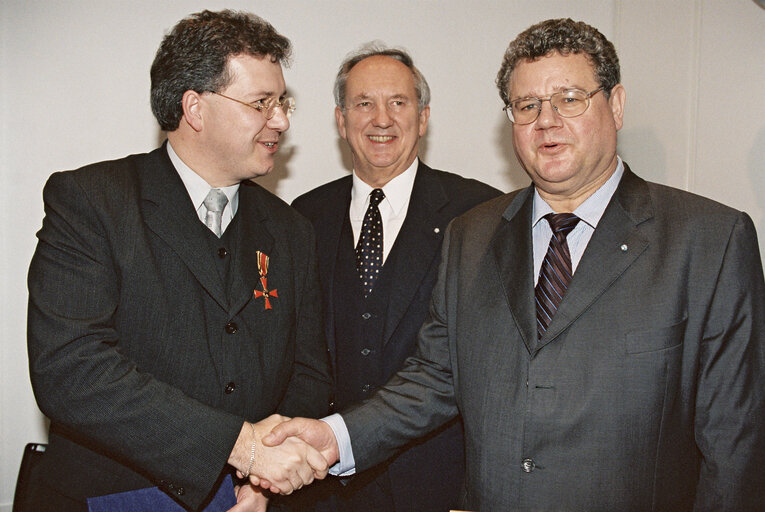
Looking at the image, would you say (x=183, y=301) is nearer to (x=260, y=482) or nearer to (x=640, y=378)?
(x=260, y=482)

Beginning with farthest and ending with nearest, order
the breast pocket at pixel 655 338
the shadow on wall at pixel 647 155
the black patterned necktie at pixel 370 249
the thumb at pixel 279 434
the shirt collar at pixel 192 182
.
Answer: the shadow on wall at pixel 647 155 < the black patterned necktie at pixel 370 249 < the shirt collar at pixel 192 182 < the thumb at pixel 279 434 < the breast pocket at pixel 655 338

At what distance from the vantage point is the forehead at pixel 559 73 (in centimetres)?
213

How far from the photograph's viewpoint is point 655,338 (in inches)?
74.5

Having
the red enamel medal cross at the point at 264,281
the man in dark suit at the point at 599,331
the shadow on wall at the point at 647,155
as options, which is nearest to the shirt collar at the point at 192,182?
the red enamel medal cross at the point at 264,281

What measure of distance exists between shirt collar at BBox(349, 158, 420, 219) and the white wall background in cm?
100

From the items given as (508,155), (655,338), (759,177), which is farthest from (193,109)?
(508,155)

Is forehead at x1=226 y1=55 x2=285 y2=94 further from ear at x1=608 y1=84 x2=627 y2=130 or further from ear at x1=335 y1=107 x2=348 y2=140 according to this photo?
ear at x1=608 y1=84 x2=627 y2=130

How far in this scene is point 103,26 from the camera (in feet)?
12.5

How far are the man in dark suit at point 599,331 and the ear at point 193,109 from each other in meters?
1.00

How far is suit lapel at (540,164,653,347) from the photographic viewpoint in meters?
1.95

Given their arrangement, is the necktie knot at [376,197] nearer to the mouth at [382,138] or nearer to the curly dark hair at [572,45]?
the mouth at [382,138]

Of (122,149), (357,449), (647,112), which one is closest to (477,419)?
(357,449)

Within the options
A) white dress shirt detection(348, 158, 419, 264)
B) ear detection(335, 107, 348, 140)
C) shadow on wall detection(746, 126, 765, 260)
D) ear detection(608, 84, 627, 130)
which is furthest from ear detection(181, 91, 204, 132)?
shadow on wall detection(746, 126, 765, 260)

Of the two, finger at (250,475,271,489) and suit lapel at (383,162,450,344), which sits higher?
suit lapel at (383,162,450,344)
